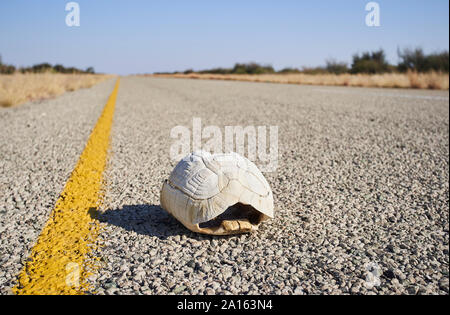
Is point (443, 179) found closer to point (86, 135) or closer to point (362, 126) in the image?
point (362, 126)

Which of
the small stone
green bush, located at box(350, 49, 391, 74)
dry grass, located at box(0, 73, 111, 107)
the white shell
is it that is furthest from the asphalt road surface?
green bush, located at box(350, 49, 391, 74)

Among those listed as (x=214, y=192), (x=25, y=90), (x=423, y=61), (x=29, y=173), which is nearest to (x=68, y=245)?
(x=214, y=192)

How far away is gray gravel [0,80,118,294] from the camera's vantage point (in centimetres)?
202

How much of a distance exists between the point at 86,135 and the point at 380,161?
13.6ft

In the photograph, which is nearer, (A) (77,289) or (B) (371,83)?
(A) (77,289)

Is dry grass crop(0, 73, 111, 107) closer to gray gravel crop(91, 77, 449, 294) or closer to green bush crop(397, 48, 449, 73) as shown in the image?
gray gravel crop(91, 77, 449, 294)

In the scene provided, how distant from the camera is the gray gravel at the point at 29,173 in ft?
6.63

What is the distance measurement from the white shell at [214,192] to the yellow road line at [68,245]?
57 centimetres

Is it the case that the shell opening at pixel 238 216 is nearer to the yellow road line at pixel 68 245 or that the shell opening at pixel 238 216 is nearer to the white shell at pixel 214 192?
the white shell at pixel 214 192

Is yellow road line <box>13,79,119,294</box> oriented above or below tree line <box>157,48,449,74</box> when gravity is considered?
below

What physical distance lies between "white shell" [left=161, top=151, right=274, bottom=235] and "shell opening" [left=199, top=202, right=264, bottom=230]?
21 millimetres

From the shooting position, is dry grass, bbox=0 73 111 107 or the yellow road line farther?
dry grass, bbox=0 73 111 107

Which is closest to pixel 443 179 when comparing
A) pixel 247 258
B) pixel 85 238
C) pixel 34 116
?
pixel 247 258

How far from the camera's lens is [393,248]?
2.15 metres
